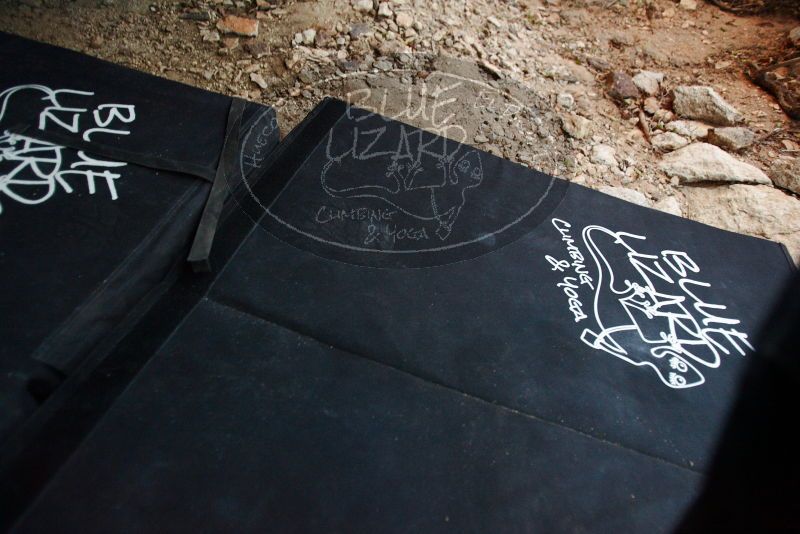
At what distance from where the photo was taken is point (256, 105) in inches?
54.6

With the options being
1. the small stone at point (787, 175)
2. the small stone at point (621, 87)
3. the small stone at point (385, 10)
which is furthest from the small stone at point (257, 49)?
the small stone at point (787, 175)

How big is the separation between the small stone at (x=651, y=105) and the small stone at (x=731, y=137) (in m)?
0.21

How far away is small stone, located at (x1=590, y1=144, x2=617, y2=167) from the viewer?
178cm

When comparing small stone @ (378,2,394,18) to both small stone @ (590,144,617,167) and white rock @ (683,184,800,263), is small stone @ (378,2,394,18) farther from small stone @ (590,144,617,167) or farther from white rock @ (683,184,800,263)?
white rock @ (683,184,800,263)

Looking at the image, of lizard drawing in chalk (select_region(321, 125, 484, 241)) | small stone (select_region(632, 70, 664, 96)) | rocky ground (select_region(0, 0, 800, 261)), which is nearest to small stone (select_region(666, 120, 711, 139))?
rocky ground (select_region(0, 0, 800, 261))

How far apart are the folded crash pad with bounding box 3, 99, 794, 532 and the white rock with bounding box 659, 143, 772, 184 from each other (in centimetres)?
45

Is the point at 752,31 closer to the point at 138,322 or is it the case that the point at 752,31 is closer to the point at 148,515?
the point at 138,322

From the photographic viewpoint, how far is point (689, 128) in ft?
6.28

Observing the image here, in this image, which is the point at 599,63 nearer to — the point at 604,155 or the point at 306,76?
the point at 604,155

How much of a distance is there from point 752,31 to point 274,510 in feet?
9.13

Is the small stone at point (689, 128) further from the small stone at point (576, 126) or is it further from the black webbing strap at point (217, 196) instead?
the black webbing strap at point (217, 196)

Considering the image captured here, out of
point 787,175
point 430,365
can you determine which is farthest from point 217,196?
point 787,175

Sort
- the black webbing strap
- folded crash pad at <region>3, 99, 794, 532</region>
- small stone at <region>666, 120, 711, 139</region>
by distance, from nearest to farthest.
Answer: folded crash pad at <region>3, 99, 794, 532</region>
the black webbing strap
small stone at <region>666, 120, 711, 139</region>

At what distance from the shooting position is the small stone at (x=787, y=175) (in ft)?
5.82
